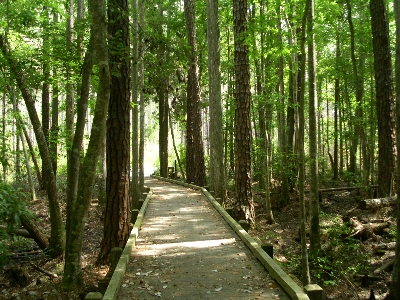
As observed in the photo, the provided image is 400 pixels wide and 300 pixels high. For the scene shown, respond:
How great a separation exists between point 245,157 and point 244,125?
1046 mm

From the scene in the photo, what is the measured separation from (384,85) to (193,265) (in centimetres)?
1008

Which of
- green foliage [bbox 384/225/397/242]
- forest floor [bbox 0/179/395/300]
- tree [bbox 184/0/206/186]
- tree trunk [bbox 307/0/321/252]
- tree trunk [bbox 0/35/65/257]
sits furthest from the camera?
tree [bbox 184/0/206/186]

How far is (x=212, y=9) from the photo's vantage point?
14430 millimetres

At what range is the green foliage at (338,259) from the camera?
29.4 feet

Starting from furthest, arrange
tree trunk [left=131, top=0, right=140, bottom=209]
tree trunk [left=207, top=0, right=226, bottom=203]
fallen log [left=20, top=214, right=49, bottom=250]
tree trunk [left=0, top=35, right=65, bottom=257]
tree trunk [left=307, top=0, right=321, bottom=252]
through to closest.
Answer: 1. tree trunk [left=207, top=0, right=226, bottom=203]
2. tree trunk [left=131, top=0, right=140, bottom=209]
3. fallen log [left=20, top=214, right=49, bottom=250]
4. tree trunk [left=0, top=35, right=65, bottom=257]
5. tree trunk [left=307, top=0, right=321, bottom=252]

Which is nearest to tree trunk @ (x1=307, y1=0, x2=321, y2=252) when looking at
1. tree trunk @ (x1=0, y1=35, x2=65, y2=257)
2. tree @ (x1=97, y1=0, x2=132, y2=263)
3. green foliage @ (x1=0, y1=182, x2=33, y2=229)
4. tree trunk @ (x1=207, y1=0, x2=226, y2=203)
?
tree trunk @ (x1=207, y1=0, x2=226, y2=203)

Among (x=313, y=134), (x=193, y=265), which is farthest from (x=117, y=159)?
(x=313, y=134)

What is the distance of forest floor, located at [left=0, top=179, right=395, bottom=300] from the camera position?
8.36m

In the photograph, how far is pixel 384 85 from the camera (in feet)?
42.9

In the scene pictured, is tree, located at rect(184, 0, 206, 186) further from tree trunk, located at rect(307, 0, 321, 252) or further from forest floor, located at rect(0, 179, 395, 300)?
tree trunk, located at rect(307, 0, 321, 252)

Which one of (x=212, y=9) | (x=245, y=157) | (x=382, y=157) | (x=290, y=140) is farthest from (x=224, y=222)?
(x=290, y=140)

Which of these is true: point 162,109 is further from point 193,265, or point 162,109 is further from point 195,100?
point 193,265

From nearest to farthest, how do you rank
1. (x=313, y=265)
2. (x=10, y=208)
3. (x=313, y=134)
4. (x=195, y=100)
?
(x=10, y=208), (x=313, y=265), (x=313, y=134), (x=195, y=100)

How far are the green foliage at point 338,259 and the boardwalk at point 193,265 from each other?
2473 mm
